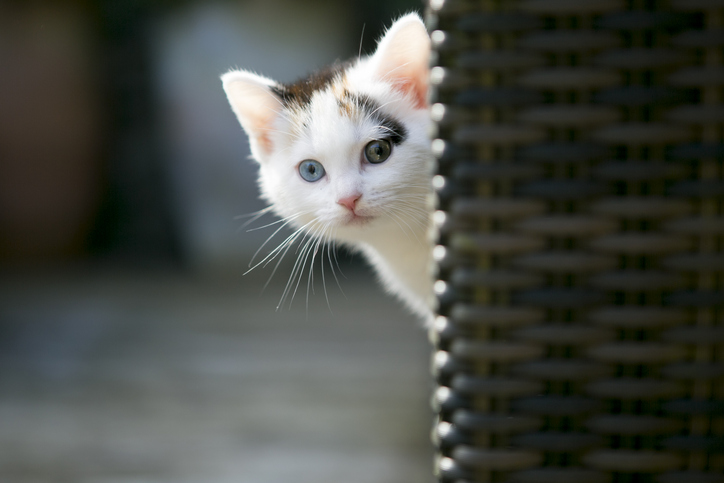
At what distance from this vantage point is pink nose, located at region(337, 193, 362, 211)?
3.81ft

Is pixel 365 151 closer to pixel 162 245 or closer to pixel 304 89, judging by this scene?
pixel 304 89

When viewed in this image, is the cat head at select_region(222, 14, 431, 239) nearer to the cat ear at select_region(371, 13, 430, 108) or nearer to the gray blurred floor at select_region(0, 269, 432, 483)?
the cat ear at select_region(371, 13, 430, 108)

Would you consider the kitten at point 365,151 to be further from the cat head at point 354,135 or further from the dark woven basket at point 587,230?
the dark woven basket at point 587,230

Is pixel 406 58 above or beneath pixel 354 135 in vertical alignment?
above

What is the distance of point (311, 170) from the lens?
4.28 feet

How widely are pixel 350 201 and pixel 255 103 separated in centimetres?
38

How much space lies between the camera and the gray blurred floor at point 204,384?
178cm

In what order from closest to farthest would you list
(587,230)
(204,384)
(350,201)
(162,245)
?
(587,230) < (350,201) < (204,384) < (162,245)

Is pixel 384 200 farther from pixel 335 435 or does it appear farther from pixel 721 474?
pixel 335 435

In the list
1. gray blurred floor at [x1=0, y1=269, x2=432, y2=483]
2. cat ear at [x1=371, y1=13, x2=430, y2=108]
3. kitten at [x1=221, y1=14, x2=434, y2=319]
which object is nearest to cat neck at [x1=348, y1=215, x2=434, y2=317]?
kitten at [x1=221, y1=14, x2=434, y2=319]

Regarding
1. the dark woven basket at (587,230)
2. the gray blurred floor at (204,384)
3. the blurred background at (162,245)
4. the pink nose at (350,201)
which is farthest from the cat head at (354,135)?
the blurred background at (162,245)

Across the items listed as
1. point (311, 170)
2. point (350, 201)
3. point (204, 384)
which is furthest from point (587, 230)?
point (204, 384)

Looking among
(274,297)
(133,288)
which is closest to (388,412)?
(274,297)

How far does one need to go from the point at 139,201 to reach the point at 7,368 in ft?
5.23
